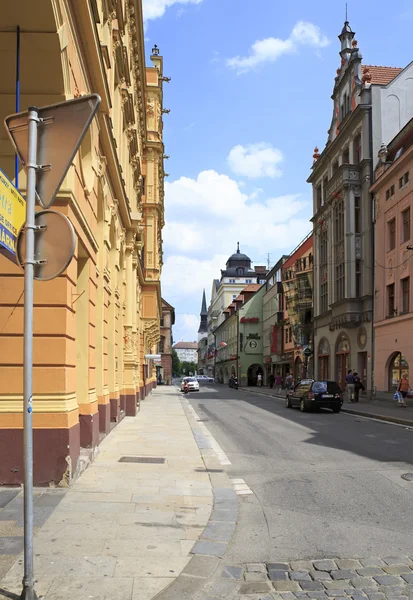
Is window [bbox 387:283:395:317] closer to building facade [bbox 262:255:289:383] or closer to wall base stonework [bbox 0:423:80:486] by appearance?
wall base stonework [bbox 0:423:80:486]

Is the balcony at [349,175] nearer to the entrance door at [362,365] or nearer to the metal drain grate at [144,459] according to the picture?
the entrance door at [362,365]

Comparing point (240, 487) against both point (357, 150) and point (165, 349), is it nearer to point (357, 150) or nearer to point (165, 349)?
point (357, 150)

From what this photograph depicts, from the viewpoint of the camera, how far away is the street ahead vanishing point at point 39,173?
4.17 meters

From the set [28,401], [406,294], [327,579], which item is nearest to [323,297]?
[406,294]

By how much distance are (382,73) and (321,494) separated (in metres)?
38.1

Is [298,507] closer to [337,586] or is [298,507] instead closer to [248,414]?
[337,586]

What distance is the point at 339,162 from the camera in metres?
41.6

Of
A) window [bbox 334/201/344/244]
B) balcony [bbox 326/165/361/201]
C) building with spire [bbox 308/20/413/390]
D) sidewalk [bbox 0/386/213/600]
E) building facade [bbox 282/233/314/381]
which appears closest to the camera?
sidewalk [bbox 0/386/213/600]

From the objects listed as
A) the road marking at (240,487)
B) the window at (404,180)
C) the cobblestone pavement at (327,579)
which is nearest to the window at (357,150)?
the window at (404,180)

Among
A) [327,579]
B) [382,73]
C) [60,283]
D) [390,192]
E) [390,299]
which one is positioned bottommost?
[327,579]

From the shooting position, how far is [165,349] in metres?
96.7

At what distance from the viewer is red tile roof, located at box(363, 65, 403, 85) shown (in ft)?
129

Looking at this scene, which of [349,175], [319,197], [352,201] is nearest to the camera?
[352,201]

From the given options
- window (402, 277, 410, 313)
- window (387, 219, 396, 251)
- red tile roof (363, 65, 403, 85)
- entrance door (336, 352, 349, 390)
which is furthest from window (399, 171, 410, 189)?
entrance door (336, 352, 349, 390)
